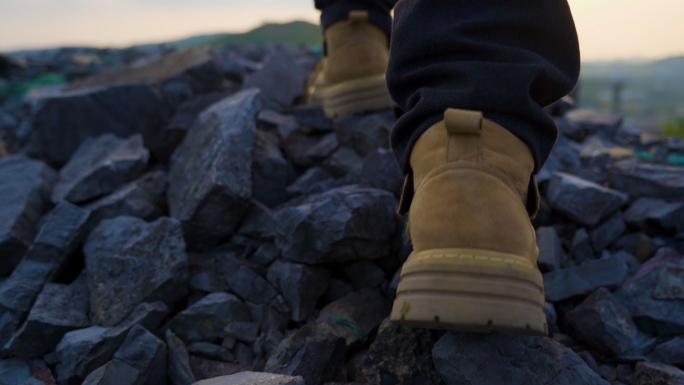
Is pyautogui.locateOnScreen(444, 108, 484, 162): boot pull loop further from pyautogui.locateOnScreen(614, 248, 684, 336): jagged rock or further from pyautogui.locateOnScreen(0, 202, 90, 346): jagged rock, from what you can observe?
pyautogui.locateOnScreen(0, 202, 90, 346): jagged rock

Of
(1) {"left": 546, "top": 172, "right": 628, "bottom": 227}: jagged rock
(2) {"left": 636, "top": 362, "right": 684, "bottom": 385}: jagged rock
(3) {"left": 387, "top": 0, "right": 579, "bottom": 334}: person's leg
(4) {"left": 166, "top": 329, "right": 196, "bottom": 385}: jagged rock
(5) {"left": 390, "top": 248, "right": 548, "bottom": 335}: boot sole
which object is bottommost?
(4) {"left": 166, "top": 329, "right": 196, "bottom": 385}: jagged rock

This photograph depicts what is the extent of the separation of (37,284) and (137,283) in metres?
0.43

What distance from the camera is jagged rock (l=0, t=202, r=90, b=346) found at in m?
1.77

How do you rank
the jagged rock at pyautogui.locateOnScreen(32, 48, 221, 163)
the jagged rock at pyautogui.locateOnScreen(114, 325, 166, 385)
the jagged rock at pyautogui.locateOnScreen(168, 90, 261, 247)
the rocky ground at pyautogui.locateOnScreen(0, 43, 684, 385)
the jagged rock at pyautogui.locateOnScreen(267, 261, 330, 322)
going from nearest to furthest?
the rocky ground at pyautogui.locateOnScreen(0, 43, 684, 385)
the jagged rock at pyautogui.locateOnScreen(114, 325, 166, 385)
the jagged rock at pyautogui.locateOnScreen(267, 261, 330, 322)
the jagged rock at pyautogui.locateOnScreen(168, 90, 261, 247)
the jagged rock at pyautogui.locateOnScreen(32, 48, 221, 163)

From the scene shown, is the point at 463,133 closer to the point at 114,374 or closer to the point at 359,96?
the point at 114,374

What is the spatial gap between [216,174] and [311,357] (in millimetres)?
936

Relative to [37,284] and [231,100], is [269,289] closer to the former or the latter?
[37,284]

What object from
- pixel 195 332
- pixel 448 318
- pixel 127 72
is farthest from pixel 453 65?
pixel 127 72

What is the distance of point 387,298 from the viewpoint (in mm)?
1719

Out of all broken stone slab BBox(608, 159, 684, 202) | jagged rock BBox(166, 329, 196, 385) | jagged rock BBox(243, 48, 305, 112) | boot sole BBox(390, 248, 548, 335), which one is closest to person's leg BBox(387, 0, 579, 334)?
boot sole BBox(390, 248, 548, 335)

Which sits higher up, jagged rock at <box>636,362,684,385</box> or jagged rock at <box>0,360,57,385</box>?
jagged rock at <box>636,362,684,385</box>

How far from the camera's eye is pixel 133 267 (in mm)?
1831

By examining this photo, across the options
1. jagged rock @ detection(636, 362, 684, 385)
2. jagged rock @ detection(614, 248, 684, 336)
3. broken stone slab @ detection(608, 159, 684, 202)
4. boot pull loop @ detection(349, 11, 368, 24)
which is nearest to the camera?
jagged rock @ detection(636, 362, 684, 385)

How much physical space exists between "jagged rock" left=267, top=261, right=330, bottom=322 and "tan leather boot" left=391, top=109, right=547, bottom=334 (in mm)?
591
